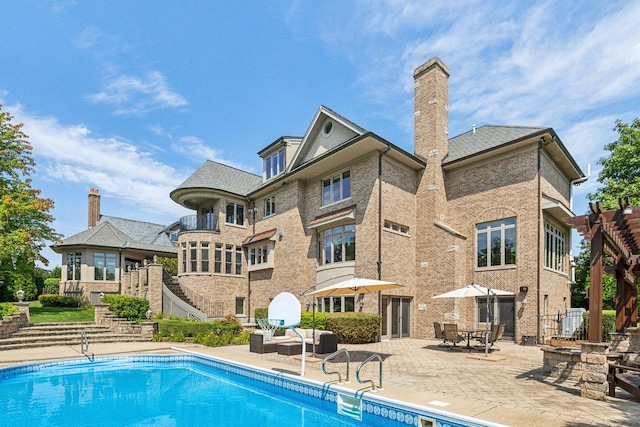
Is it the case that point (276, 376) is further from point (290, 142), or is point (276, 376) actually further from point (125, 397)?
point (290, 142)

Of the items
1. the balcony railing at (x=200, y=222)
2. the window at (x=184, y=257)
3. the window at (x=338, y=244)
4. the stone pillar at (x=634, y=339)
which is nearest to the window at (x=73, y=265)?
the balcony railing at (x=200, y=222)

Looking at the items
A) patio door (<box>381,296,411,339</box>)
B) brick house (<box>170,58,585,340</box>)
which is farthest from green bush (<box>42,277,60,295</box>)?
patio door (<box>381,296,411,339</box>)

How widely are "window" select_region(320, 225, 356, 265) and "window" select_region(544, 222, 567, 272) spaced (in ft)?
28.8

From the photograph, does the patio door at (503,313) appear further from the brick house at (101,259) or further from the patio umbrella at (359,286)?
the brick house at (101,259)

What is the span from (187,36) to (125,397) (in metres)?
13.3

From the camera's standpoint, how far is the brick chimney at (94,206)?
111 feet

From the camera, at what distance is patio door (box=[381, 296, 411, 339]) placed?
17531 millimetres

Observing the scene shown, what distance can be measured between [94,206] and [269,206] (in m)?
18.9

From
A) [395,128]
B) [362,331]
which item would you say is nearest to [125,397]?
[362,331]

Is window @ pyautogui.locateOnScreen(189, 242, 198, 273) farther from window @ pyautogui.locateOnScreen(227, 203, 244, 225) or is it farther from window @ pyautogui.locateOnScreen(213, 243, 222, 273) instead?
window @ pyautogui.locateOnScreen(227, 203, 244, 225)

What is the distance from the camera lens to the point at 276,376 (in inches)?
384

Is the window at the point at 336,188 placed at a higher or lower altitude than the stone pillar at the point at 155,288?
higher

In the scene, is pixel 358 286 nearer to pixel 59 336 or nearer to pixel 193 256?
pixel 59 336

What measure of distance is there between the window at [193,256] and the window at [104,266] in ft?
28.7
